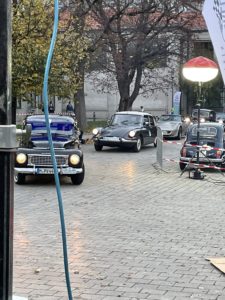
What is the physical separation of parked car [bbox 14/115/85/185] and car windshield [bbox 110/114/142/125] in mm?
9062

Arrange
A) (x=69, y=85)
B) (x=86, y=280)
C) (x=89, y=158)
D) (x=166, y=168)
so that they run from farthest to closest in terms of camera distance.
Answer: (x=69, y=85) < (x=89, y=158) < (x=166, y=168) < (x=86, y=280)

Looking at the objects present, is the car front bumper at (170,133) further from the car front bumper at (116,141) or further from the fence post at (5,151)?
the fence post at (5,151)

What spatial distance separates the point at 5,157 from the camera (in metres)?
3.72

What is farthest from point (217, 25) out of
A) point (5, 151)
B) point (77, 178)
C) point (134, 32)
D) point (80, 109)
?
point (80, 109)

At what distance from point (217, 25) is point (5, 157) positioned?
6.86 feet

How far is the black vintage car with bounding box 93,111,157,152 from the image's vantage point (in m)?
21.1

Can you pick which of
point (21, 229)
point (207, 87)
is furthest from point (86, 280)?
point (207, 87)

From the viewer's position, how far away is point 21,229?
26.3 feet

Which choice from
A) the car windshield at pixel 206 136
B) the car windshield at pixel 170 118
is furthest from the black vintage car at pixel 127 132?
the car windshield at pixel 170 118

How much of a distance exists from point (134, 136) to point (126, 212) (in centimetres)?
1181

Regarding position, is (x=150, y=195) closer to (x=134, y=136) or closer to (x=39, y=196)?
(x=39, y=196)

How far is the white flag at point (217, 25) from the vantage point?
451 centimetres

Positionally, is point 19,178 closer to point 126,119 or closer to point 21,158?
point 21,158

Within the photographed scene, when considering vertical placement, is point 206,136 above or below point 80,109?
below
